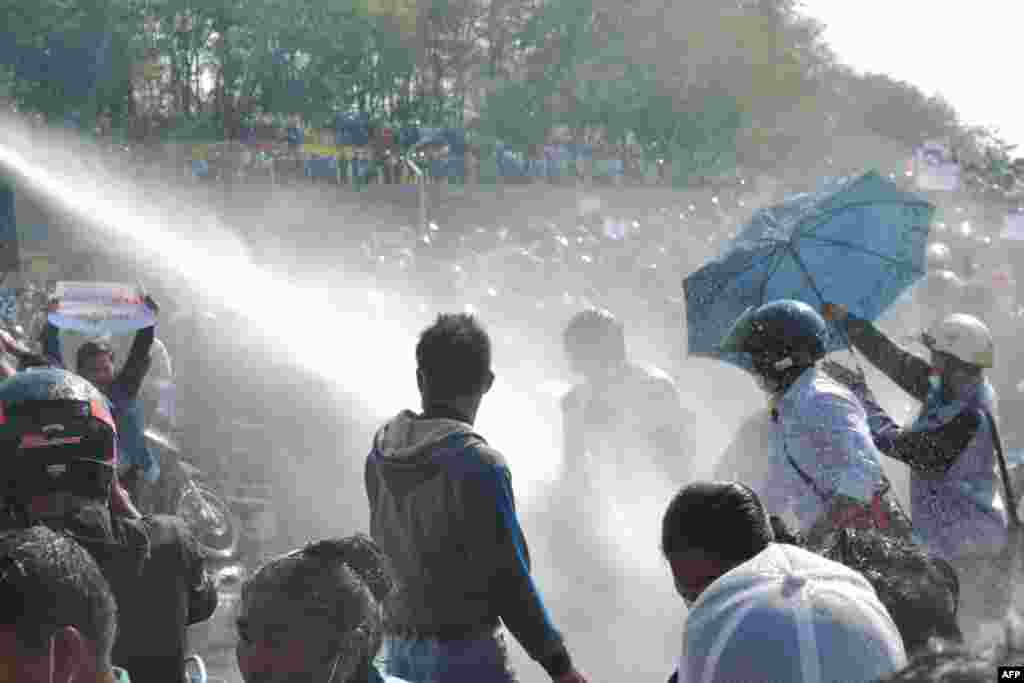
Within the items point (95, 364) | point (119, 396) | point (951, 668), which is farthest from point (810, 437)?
point (95, 364)

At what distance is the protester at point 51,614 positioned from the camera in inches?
84.7

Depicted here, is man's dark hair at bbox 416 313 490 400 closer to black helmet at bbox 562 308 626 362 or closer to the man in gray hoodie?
the man in gray hoodie

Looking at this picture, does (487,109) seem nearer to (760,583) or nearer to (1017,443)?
(1017,443)

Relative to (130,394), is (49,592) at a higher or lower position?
higher

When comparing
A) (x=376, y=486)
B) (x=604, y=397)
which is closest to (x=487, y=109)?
(x=604, y=397)

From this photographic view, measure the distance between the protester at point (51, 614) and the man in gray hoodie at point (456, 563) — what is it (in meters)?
1.28

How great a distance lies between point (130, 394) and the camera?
18.7ft

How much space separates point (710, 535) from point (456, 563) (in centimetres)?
97

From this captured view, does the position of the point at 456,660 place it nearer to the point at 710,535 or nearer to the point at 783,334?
the point at 710,535

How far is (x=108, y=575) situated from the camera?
294 centimetres

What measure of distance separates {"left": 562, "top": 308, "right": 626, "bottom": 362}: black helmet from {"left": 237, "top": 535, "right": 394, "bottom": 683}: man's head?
3793mm

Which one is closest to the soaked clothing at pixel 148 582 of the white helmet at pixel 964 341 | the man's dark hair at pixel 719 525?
the man's dark hair at pixel 719 525

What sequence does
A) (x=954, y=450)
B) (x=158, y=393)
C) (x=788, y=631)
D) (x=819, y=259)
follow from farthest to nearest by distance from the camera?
(x=158, y=393) < (x=819, y=259) < (x=954, y=450) < (x=788, y=631)

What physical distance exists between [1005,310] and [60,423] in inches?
552
